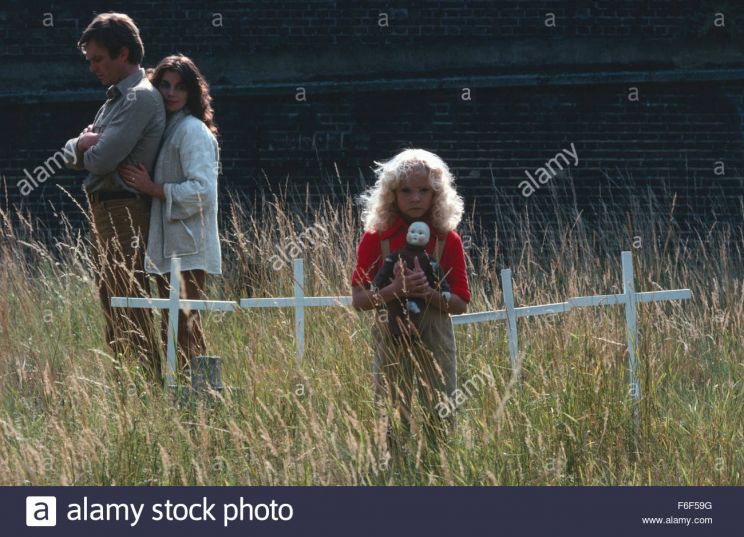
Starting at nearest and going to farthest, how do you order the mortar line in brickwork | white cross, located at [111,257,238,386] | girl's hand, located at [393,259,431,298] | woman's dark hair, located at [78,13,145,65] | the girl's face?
girl's hand, located at [393,259,431,298], the girl's face, white cross, located at [111,257,238,386], woman's dark hair, located at [78,13,145,65], the mortar line in brickwork

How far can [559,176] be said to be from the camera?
34.6 ft

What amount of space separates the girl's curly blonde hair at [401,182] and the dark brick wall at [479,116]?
6.32 m

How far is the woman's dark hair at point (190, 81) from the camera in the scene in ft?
17.5

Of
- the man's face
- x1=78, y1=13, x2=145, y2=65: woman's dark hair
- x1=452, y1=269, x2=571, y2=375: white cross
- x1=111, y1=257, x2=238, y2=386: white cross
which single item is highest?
x1=78, y1=13, x2=145, y2=65: woman's dark hair

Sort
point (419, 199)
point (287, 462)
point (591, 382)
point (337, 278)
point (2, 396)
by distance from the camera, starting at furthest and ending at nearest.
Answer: point (337, 278) < point (2, 396) < point (591, 382) < point (419, 199) < point (287, 462)

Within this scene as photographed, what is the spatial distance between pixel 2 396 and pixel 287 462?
6.51 feet

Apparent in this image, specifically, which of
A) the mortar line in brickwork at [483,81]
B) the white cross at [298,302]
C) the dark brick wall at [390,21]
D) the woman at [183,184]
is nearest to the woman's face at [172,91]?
the woman at [183,184]

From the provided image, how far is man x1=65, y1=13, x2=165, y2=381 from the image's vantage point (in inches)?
203

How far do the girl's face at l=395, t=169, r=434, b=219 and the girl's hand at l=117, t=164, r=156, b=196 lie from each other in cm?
155

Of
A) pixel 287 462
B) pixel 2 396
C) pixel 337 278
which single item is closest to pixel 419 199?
pixel 287 462

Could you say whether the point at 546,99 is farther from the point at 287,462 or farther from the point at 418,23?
the point at 287,462

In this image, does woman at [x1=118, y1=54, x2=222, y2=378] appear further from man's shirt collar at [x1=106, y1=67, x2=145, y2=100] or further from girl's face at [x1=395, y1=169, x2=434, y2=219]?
girl's face at [x1=395, y1=169, x2=434, y2=219]

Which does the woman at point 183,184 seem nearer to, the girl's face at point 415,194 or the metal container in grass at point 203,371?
the metal container in grass at point 203,371

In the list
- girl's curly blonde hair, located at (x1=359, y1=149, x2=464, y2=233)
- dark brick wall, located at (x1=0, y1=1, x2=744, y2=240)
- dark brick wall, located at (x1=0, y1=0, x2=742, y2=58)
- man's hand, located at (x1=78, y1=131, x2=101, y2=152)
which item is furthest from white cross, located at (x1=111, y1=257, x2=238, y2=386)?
dark brick wall, located at (x1=0, y1=0, x2=742, y2=58)
